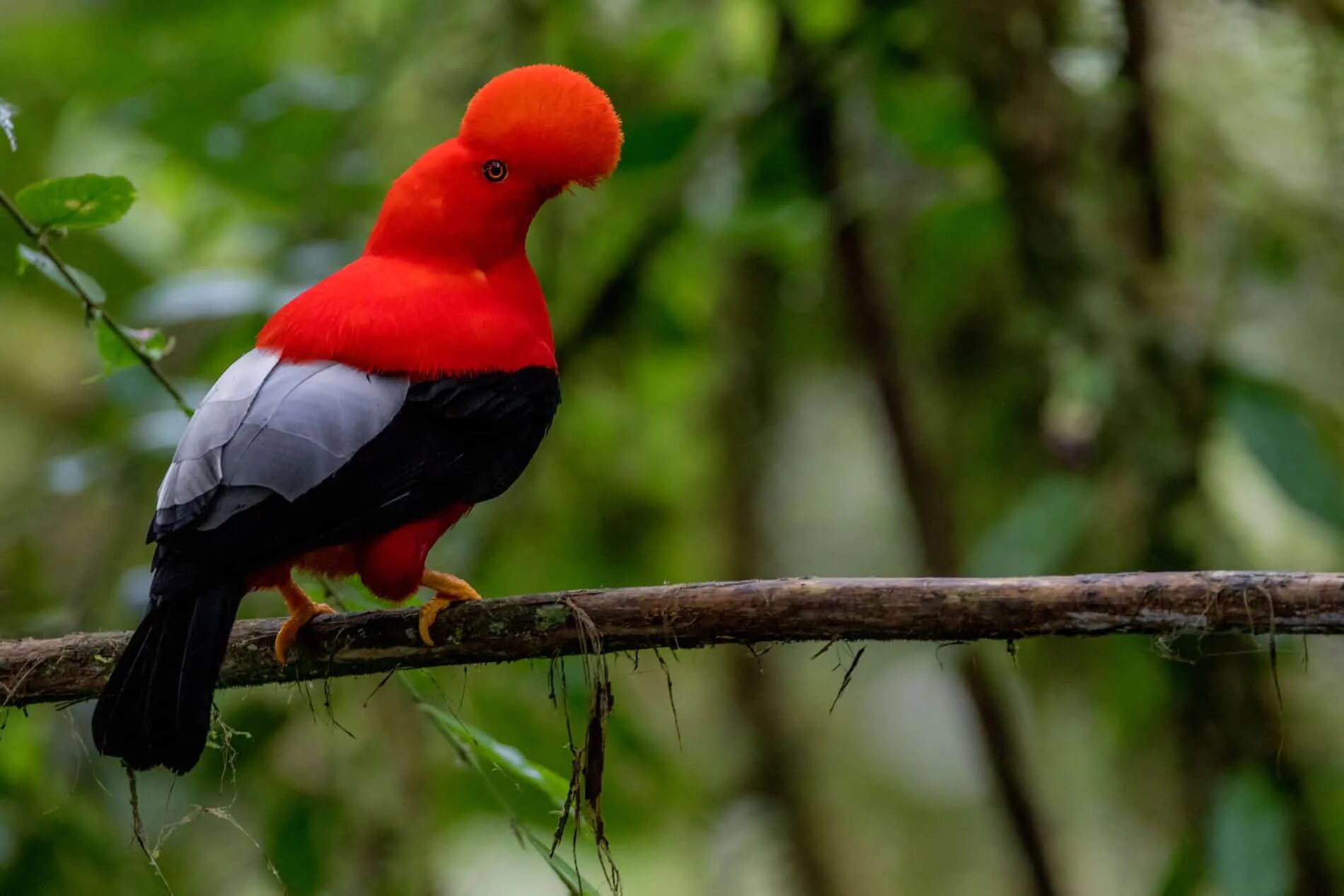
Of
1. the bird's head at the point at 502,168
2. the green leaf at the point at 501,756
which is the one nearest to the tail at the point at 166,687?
the green leaf at the point at 501,756

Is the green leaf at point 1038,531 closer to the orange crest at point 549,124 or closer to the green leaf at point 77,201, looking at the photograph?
the orange crest at point 549,124

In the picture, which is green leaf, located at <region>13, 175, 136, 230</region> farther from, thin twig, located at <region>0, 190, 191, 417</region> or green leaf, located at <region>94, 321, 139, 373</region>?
green leaf, located at <region>94, 321, 139, 373</region>

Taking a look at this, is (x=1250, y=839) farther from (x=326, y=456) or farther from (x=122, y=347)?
(x=122, y=347)

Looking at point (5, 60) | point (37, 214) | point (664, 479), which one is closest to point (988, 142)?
point (664, 479)

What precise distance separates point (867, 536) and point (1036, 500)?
2237 millimetres

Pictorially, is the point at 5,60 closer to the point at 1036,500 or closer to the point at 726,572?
the point at 726,572

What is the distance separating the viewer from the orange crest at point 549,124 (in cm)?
212

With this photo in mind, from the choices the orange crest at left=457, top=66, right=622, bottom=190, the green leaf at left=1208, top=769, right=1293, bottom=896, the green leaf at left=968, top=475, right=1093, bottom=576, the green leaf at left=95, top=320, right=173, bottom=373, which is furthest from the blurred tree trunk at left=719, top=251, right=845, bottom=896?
the green leaf at left=95, top=320, right=173, bottom=373

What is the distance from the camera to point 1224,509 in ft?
11.8

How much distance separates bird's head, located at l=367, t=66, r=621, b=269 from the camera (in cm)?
213

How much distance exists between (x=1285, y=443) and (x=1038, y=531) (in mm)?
548

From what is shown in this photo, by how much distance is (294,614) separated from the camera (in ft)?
6.45

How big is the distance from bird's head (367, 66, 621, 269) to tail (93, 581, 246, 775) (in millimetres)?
809

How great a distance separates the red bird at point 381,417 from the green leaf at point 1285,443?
159 centimetres
